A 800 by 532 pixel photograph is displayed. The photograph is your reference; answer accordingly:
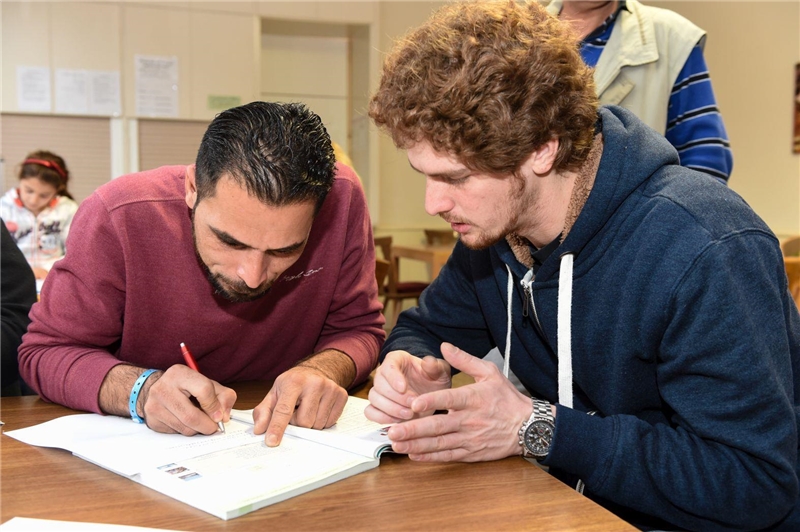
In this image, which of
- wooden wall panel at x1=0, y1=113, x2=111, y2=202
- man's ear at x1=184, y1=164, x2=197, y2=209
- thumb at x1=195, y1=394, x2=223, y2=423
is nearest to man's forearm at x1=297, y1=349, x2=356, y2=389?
thumb at x1=195, y1=394, x2=223, y2=423

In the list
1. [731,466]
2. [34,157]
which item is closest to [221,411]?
[731,466]

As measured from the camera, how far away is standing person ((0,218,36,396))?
5.39 ft

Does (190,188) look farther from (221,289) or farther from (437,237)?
(437,237)

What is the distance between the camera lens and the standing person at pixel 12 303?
164 cm

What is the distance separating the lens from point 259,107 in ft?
4.36

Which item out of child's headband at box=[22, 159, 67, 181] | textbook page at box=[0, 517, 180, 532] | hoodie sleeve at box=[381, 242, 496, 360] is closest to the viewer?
textbook page at box=[0, 517, 180, 532]

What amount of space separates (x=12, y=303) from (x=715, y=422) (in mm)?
1510

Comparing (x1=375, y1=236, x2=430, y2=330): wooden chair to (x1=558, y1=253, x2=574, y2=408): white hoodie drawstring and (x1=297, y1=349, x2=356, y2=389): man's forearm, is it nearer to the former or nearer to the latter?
(x1=297, y1=349, x2=356, y2=389): man's forearm

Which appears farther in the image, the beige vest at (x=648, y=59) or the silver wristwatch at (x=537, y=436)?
the beige vest at (x=648, y=59)

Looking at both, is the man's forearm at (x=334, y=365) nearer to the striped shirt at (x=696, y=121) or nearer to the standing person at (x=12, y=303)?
the standing person at (x=12, y=303)

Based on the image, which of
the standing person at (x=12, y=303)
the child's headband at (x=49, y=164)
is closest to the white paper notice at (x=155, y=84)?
the child's headband at (x=49, y=164)

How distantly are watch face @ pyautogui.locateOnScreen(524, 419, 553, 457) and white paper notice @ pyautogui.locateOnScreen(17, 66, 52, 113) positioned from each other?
17.2 feet

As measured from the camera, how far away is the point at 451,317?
1602 mm

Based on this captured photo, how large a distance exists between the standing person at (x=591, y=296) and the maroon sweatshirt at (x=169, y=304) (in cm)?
43
